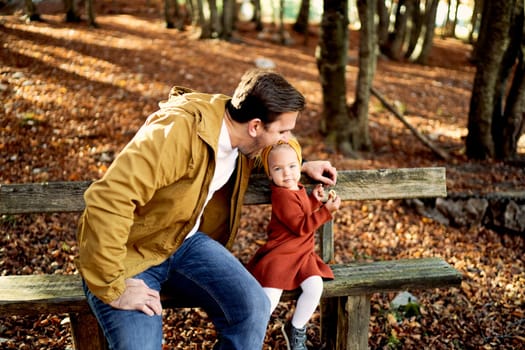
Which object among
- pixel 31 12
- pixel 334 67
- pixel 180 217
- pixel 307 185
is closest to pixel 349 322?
pixel 307 185

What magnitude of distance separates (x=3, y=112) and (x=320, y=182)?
5284mm

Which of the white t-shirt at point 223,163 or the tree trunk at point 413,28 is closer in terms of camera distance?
the white t-shirt at point 223,163

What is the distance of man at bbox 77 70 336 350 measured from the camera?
205cm

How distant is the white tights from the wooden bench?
6 cm

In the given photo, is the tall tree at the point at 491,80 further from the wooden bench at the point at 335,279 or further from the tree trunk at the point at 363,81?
the wooden bench at the point at 335,279

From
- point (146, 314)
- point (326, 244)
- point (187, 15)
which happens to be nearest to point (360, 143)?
point (326, 244)

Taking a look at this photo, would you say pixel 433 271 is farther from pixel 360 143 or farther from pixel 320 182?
pixel 360 143

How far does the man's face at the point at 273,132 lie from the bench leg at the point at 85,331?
1289mm

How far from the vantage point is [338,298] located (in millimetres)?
2914

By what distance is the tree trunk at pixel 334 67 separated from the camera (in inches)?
252

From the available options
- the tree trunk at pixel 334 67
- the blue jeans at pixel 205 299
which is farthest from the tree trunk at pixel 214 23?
the blue jeans at pixel 205 299

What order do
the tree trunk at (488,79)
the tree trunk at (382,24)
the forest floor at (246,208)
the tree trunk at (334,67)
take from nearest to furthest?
the forest floor at (246,208), the tree trunk at (488,79), the tree trunk at (334,67), the tree trunk at (382,24)

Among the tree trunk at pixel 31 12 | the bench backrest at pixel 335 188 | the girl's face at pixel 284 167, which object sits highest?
the tree trunk at pixel 31 12

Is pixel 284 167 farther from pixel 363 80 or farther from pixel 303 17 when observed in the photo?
pixel 303 17
